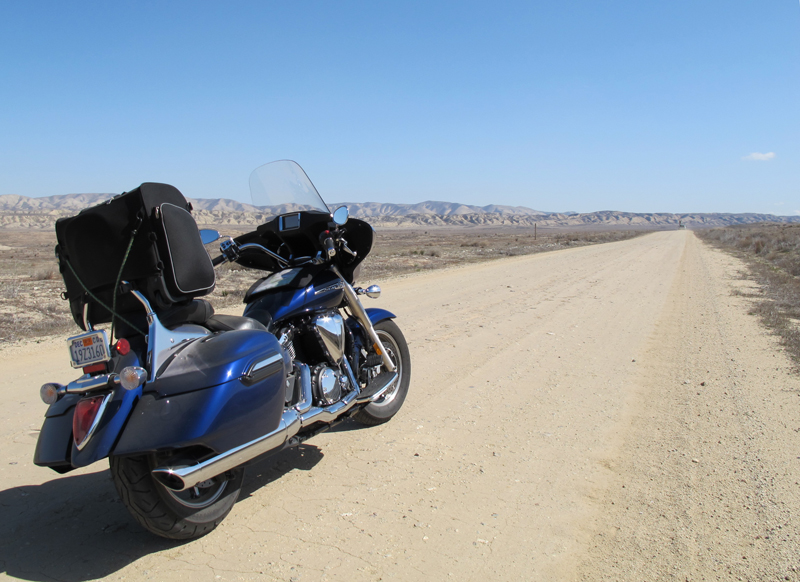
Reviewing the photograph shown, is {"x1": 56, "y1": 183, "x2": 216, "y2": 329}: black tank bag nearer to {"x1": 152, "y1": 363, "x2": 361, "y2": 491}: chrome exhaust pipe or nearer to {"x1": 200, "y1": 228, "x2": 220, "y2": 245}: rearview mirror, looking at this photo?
{"x1": 200, "y1": 228, "x2": 220, "y2": 245}: rearview mirror

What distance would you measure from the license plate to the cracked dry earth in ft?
3.53

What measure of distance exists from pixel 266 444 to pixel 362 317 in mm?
1587

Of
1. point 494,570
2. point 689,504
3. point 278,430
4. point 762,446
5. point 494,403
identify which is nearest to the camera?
point 494,570

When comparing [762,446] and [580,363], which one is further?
[580,363]

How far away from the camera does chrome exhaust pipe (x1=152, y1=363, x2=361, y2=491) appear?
8.75 ft

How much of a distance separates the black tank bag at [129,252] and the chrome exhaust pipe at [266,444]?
810 millimetres

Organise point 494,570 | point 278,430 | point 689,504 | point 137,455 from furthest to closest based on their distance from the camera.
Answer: point 689,504 → point 278,430 → point 494,570 → point 137,455

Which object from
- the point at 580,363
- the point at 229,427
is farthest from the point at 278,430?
the point at 580,363

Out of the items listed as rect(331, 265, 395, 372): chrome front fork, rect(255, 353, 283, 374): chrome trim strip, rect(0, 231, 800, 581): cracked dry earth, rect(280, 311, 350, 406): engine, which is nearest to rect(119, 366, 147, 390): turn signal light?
rect(255, 353, 283, 374): chrome trim strip

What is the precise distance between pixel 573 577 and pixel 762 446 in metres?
2.56

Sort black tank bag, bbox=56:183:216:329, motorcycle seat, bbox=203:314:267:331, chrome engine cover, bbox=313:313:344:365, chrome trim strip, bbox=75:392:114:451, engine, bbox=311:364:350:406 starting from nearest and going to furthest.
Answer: chrome trim strip, bbox=75:392:114:451 < black tank bag, bbox=56:183:216:329 < motorcycle seat, bbox=203:314:267:331 < engine, bbox=311:364:350:406 < chrome engine cover, bbox=313:313:344:365

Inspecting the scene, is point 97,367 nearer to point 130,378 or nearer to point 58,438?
point 130,378

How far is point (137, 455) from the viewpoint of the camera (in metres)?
2.69

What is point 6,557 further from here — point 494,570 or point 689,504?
point 689,504
